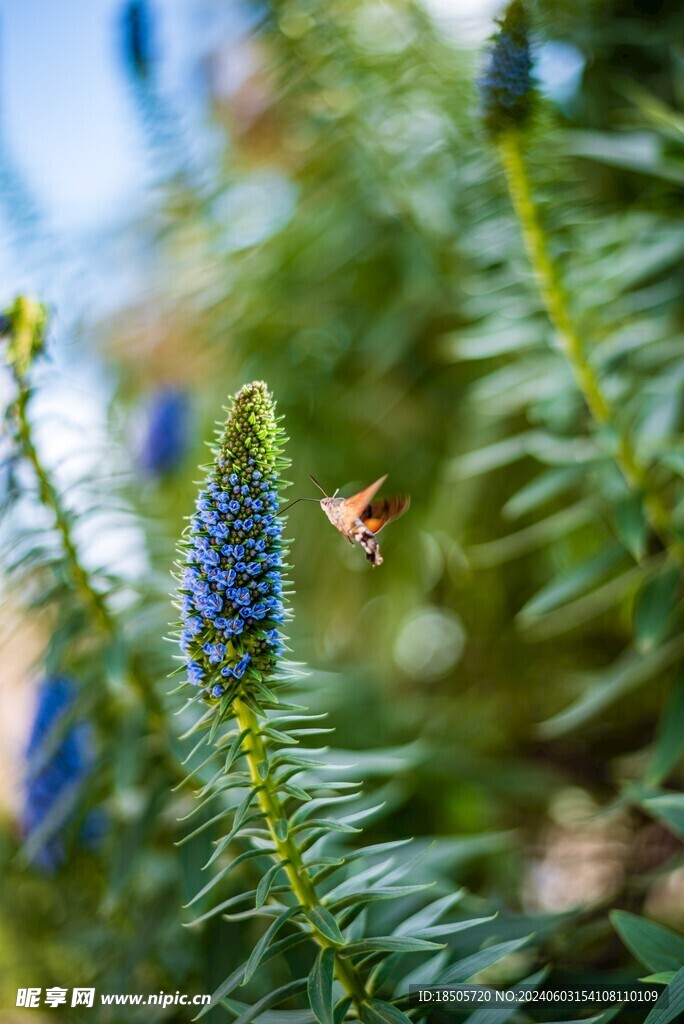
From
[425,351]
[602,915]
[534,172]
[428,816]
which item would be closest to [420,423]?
[425,351]

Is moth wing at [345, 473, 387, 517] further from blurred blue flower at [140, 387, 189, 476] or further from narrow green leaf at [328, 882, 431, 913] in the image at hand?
blurred blue flower at [140, 387, 189, 476]

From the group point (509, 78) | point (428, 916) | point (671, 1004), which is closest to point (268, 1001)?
point (428, 916)

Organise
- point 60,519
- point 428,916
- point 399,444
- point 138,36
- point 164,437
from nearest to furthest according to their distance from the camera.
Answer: point 428,916 < point 60,519 < point 138,36 < point 164,437 < point 399,444

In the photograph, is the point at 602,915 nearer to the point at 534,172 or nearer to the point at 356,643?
the point at 356,643

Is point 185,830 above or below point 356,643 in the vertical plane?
below

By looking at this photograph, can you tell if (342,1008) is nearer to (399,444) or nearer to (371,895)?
(371,895)

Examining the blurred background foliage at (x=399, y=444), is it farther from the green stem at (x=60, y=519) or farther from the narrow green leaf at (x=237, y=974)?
the narrow green leaf at (x=237, y=974)
